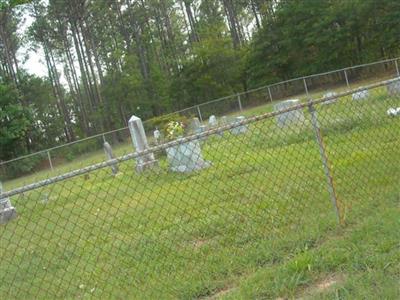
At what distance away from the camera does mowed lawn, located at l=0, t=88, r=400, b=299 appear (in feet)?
13.0

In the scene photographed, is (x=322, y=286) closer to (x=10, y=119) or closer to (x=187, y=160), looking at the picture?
(x=187, y=160)

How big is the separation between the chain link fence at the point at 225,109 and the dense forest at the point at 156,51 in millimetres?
4698

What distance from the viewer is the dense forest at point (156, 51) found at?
33.4m

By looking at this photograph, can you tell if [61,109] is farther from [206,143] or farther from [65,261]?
[65,261]

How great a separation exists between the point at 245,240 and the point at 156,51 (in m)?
47.1

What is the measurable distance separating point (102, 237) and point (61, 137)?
3972 cm

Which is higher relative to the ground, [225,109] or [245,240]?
[225,109]

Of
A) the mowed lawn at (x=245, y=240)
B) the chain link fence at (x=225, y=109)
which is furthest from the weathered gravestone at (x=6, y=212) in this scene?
the chain link fence at (x=225, y=109)

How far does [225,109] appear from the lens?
28.6m

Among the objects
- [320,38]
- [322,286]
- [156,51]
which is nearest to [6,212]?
[322,286]

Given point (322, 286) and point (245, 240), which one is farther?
point (245, 240)

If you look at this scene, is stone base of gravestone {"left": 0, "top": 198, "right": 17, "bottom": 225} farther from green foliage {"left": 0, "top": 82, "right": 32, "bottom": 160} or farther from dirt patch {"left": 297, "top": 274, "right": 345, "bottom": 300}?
green foliage {"left": 0, "top": 82, "right": 32, "bottom": 160}

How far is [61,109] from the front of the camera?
157 ft

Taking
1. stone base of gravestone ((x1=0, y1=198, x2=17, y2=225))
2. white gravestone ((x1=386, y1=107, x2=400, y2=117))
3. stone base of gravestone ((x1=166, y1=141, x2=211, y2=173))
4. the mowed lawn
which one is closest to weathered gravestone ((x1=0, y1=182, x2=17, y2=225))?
stone base of gravestone ((x1=0, y1=198, x2=17, y2=225))
